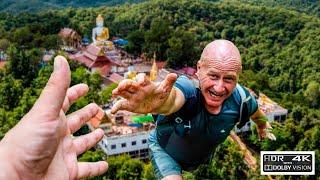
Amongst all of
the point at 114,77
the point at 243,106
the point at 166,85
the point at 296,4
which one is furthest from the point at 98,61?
the point at 296,4

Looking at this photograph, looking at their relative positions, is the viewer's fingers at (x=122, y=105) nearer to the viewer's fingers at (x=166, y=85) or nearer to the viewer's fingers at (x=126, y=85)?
the viewer's fingers at (x=126, y=85)

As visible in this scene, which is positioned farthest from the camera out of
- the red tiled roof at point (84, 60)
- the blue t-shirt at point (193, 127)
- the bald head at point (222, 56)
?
the red tiled roof at point (84, 60)

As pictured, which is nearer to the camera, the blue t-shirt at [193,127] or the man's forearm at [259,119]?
the blue t-shirt at [193,127]

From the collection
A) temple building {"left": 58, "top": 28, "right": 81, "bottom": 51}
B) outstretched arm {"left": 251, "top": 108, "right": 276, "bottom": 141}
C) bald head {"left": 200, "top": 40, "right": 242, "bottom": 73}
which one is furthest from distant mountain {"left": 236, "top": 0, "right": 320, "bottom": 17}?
bald head {"left": 200, "top": 40, "right": 242, "bottom": 73}

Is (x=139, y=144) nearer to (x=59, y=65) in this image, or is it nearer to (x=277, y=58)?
(x=59, y=65)

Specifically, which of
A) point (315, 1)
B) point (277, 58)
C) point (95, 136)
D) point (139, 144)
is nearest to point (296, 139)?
point (139, 144)

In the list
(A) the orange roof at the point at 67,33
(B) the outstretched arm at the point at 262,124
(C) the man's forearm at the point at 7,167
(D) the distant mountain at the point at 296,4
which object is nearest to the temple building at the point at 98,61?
(A) the orange roof at the point at 67,33
